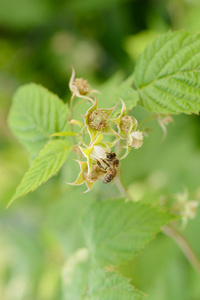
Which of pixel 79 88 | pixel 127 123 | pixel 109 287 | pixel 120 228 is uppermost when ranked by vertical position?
pixel 79 88

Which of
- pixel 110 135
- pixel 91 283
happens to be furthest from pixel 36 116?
pixel 91 283

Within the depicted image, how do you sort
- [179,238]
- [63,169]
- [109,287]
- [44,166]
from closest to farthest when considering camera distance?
1. [44,166]
2. [109,287]
3. [179,238]
4. [63,169]

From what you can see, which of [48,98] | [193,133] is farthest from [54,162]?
[193,133]

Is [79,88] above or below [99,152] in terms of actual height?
above

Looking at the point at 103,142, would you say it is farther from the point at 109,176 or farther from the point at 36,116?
the point at 36,116

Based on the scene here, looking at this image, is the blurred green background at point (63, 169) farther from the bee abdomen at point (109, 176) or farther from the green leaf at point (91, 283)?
the bee abdomen at point (109, 176)

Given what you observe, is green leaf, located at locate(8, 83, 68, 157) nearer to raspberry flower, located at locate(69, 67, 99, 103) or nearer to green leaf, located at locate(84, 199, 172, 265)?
raspberry flower, located at locate(69, 67, 99, 103)

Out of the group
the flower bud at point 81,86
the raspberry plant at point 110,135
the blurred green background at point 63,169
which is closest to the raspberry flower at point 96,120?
A: the raspberry plant at point 110,135
